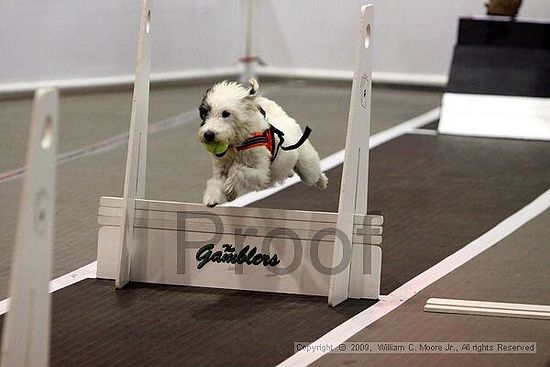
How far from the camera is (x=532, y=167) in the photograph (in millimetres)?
6801

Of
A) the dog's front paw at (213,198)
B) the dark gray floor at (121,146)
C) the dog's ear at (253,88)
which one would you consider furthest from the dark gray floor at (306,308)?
the dog's ear at (253,88)

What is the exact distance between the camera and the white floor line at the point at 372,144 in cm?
562

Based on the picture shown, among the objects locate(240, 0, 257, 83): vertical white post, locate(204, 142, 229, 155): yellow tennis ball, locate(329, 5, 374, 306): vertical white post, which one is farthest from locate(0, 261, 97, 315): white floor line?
locate(240, 0, 257, 83): vertical white post

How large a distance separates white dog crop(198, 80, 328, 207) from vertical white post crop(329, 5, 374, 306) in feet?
0.59

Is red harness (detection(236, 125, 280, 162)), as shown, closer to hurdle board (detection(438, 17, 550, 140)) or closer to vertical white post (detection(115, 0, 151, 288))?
vertical white post (detection(115, 0, 151, 288))

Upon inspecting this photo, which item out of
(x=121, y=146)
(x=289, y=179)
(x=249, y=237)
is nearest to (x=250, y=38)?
(x=121, y=146)

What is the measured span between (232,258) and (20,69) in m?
5.29

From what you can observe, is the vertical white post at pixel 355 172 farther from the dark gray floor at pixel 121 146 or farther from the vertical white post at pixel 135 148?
the dark gray floor at pixel 121 146

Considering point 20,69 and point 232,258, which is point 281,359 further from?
point 20,69

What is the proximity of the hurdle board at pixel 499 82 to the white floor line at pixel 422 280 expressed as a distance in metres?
2.02

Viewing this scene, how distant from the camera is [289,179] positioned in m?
6.18

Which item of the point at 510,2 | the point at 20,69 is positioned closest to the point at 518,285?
the point at 510,2

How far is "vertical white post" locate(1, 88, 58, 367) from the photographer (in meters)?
2.43

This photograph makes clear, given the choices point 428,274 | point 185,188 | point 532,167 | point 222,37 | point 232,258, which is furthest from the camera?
point 222,37
